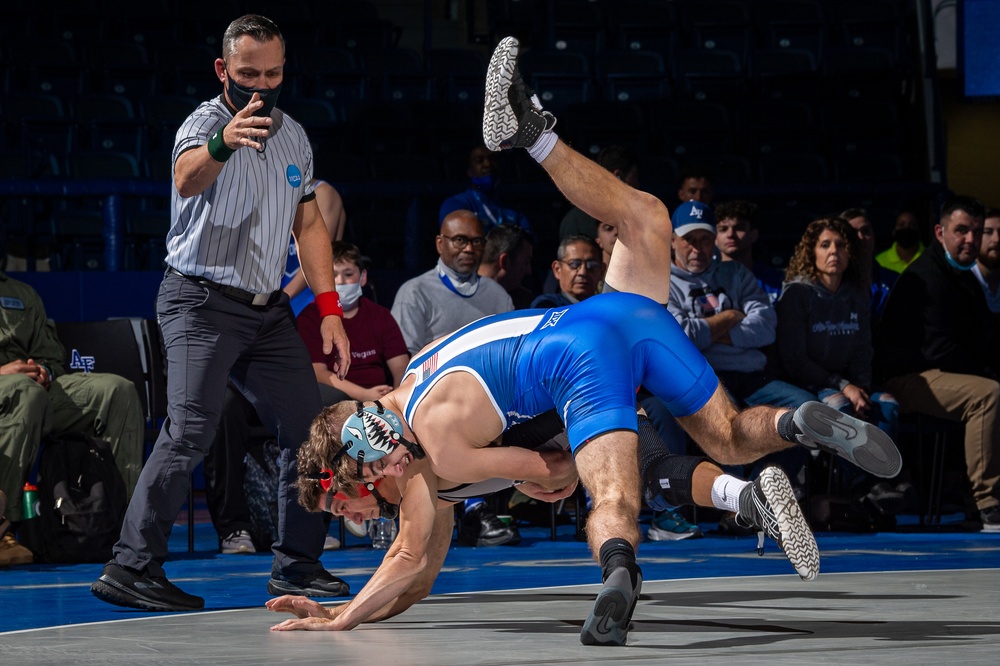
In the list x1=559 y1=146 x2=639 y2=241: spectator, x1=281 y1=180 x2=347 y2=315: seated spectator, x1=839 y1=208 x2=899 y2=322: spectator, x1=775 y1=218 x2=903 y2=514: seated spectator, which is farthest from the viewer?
x1=559 y1=146 x2=639 y2=241: spectator

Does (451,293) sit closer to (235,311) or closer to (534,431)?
(235,311)

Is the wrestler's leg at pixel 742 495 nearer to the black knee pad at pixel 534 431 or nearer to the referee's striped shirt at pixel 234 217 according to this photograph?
the black knee pad at pixel 534 431

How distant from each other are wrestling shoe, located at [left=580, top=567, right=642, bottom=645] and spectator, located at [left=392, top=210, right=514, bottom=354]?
3985mm

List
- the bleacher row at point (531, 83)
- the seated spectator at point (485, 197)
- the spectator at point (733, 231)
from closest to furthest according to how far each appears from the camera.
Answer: the spectator at point (733, 231)
the seated spectator at point (485, 197)
the bleacher row at point (531, 83)

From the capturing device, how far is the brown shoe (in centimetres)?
591

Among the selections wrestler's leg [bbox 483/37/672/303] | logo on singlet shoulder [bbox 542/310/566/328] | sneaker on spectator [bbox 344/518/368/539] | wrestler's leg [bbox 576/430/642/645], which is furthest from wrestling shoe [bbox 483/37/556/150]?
sneaker on spectator [bbox 344/518/368/539]

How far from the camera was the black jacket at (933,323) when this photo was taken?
740 centimetres

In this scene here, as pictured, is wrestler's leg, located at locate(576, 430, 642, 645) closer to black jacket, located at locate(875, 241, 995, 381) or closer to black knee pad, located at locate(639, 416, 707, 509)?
black knee pad, located at locate(639, 416, 707, 509)

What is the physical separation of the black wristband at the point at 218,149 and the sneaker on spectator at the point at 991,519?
4481 mm

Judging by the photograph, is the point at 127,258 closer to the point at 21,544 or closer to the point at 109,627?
the point at 21,544

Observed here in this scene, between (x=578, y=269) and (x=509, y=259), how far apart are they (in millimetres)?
842

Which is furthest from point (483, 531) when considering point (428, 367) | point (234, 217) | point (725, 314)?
point (428, 367)

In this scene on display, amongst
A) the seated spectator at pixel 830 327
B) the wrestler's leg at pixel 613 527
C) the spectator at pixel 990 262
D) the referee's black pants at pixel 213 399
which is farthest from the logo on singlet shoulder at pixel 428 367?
the spectator at pixel 990 262

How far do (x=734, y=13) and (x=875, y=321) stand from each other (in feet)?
18.3
